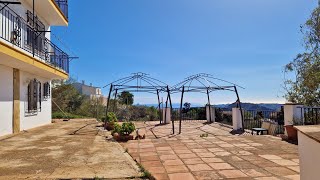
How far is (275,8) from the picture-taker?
11344 mm

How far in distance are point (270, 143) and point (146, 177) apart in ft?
17.3

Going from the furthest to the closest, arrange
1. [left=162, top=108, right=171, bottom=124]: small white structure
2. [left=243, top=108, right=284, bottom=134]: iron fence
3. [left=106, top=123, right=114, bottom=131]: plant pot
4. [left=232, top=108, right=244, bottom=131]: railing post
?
[left=162, top=108, right=171, bottom=124]: small white structure
[left=243, top=108, right=284, bottom=134]: iron fence
[left=106, top=123, right=114, bottom=131]: plant pot
[left=232, top=108, right=244, bottom=131]: railing post

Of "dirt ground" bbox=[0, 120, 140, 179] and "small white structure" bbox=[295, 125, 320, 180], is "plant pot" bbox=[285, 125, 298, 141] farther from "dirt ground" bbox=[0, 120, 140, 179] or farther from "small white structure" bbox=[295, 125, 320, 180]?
"small white structure" bbox=[295, 125, 320, 180]

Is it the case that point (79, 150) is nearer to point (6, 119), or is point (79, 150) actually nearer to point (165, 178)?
point (165, 178)

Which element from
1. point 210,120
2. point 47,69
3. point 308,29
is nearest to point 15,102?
point 47,69

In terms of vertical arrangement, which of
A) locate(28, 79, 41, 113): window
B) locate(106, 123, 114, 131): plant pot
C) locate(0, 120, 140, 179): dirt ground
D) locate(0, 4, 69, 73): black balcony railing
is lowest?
locate(0, 120, 140, 179): dirt ground

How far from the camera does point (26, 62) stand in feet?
32.4

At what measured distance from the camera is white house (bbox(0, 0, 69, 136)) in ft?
32.2

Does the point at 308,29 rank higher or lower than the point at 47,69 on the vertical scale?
higher

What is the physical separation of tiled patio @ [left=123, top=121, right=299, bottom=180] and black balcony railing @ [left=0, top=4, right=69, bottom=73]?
5.74 meters

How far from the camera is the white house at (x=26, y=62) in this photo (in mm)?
9812

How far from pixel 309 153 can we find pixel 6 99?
1036 cm

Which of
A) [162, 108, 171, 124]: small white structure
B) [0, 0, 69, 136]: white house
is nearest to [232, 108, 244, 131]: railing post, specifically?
[162, 108, 171, 124]: small white structure

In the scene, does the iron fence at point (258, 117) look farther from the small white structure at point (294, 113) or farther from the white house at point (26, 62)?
the white house at point (26, 62)
